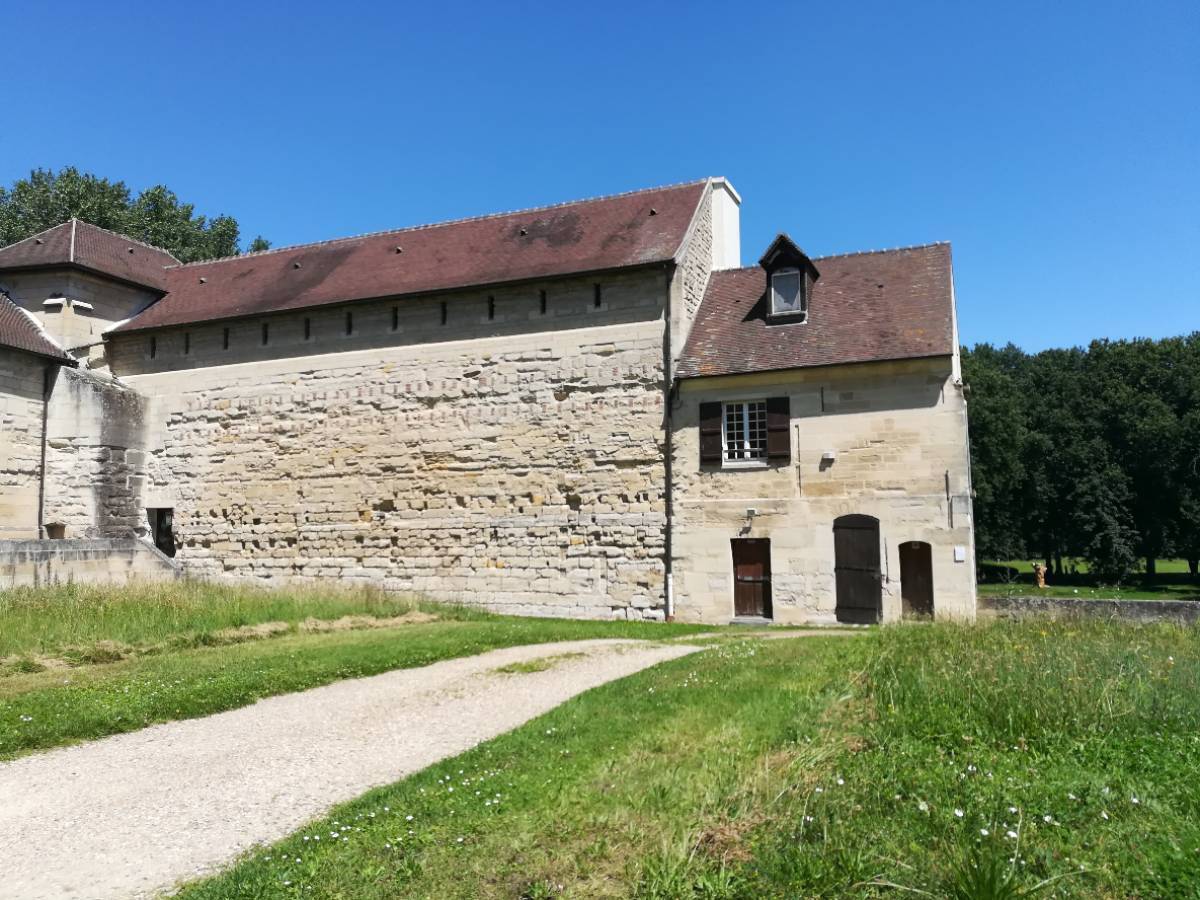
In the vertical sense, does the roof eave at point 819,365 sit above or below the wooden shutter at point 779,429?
above

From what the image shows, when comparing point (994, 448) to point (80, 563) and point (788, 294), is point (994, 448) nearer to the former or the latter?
point (788, 294)

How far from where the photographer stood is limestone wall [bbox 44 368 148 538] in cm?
2134

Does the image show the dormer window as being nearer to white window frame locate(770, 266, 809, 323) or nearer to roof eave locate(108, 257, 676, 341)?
white window frame locate(770, 266, 809, 323)

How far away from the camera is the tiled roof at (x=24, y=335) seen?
20.6 metres

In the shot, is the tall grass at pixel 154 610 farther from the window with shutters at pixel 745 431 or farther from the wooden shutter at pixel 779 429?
the wooden shutter at pixel 779 429

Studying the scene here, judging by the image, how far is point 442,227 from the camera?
77.0 ft

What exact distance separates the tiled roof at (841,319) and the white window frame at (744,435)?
789 mm

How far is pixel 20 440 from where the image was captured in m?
20.9

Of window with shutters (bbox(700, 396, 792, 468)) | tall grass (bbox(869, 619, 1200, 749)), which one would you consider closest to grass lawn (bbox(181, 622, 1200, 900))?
tall grass (bbox(869, 619, 1200, 749))

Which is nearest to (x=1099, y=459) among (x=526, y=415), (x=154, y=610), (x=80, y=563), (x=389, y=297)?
(x=526, y=415)

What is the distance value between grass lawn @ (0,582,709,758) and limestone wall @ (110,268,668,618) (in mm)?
1863

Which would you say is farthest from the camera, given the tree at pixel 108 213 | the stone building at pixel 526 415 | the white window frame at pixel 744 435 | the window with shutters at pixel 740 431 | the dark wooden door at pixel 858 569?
the tree at pixel 108 213

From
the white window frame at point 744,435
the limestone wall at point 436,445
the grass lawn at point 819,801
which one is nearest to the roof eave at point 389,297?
the limestone wall at point 436,445

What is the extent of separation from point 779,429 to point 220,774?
13.4 meters
